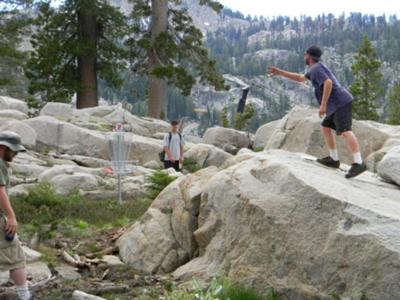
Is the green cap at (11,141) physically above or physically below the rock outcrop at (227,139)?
above

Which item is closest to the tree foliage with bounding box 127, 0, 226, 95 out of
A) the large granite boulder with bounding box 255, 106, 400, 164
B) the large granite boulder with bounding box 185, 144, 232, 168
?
the large granite boulder with bounding box 185, 144, 232, 168

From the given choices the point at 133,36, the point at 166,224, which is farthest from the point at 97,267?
the point at 133,36

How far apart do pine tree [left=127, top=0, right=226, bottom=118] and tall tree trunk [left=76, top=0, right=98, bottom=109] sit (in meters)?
1.75

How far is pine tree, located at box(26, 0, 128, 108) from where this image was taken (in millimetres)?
29641

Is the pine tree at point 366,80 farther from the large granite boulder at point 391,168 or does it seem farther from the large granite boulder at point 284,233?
the large granite boulder at point 284,233

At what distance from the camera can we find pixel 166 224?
9148 mm

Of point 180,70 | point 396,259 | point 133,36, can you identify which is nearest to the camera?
point 396,259

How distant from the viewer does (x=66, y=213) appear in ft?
37.1

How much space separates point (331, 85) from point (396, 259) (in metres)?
3.06

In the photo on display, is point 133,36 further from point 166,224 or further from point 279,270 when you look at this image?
point 279,270

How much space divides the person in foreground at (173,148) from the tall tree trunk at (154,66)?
12.9 m

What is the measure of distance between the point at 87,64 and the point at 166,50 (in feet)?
13.1

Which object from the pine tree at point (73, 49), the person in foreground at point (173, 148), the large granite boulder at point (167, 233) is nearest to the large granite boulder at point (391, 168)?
the large granite boulder at point (167, 233)

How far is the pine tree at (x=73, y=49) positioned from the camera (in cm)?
2964
